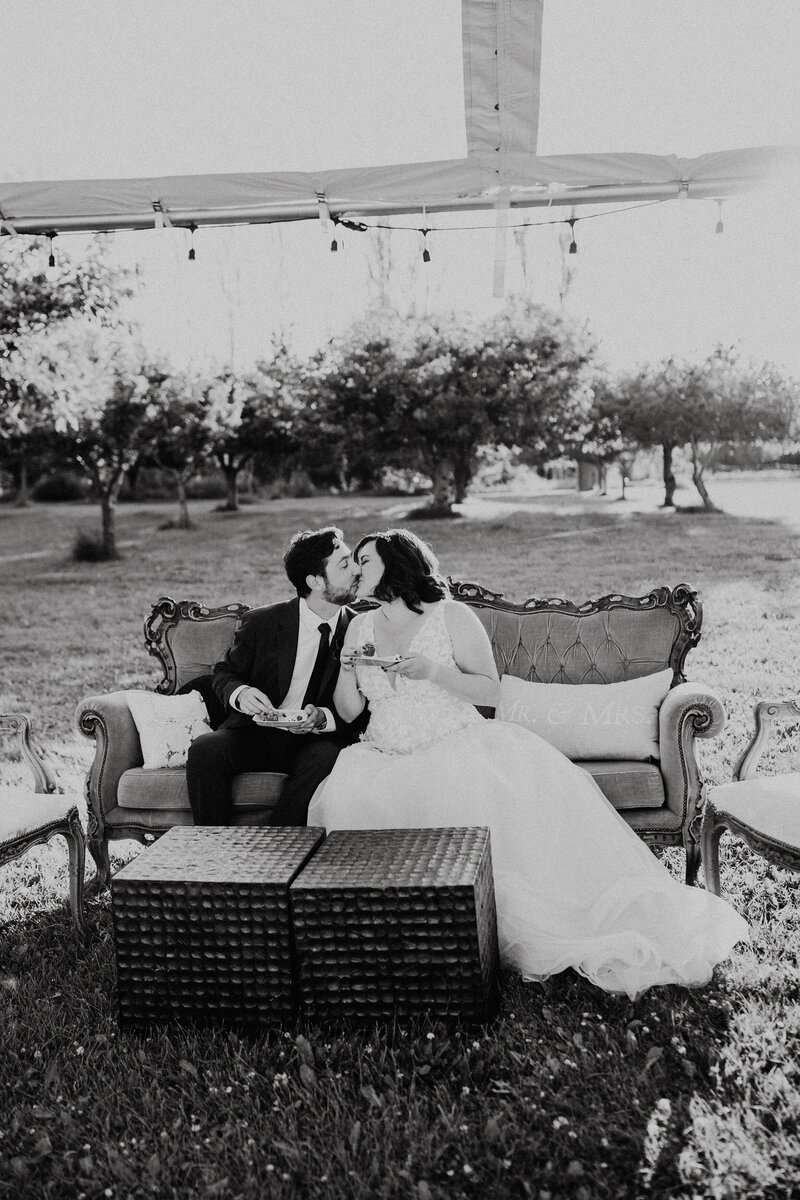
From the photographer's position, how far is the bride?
3004mm

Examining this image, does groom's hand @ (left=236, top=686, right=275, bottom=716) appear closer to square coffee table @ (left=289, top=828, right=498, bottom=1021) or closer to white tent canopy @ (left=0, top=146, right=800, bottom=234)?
square coffee table @ (left=289, top=828, right=498, bottom=1021)

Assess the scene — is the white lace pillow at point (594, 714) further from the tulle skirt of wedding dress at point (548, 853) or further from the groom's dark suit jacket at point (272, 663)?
the groom's dark suit jacket at point (272, 663)

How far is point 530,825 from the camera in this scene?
333 cm

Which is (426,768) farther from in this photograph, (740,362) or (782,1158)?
(740,362)

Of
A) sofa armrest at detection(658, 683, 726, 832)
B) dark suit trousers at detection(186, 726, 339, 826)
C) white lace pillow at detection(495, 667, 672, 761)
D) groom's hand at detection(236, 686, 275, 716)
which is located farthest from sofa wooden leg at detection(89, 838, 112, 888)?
sofa armrest at detection(658, 683, 726, 832)

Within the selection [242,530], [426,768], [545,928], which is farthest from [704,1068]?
[242,530]

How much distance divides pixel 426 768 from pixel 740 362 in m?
15.4

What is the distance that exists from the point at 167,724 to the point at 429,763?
47.7 inches

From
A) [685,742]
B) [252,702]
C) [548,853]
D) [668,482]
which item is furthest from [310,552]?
[668,482]

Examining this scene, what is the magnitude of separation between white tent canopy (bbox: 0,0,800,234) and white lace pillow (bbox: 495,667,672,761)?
2.02 meters

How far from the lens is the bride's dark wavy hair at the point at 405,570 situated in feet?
12.5

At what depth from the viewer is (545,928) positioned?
3088mm

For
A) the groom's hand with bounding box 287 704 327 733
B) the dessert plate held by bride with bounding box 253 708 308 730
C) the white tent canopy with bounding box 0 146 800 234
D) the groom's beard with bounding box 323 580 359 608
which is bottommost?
the groom's hand with bounding box 287 704 327 733

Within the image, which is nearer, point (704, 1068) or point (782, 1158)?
point (782, 1158)
